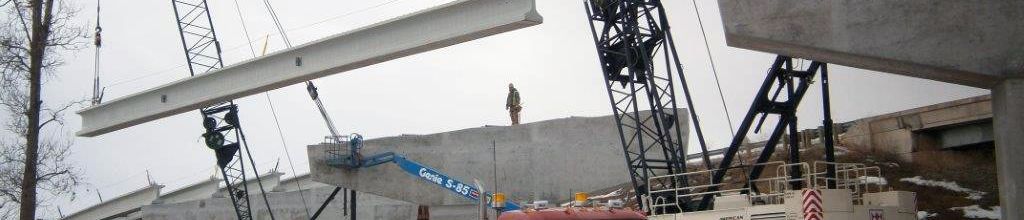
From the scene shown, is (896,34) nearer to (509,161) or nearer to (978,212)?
(978,212)

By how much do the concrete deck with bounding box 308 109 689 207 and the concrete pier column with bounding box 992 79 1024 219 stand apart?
19526 mm

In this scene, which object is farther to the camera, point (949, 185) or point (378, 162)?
point (378, 162)

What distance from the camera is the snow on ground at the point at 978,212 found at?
90.2 ft

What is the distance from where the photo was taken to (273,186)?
54.8 meters

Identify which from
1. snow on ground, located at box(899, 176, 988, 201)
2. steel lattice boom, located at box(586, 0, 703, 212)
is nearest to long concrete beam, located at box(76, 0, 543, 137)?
steel lattice boom, located at box(586, 0, 703, 212)

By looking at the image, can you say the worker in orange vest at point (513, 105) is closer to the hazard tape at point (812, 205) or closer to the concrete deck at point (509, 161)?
the concrete deck at point (509, 161)

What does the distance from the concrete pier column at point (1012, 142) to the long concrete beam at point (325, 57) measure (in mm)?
11423

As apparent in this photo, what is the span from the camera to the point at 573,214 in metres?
15.7

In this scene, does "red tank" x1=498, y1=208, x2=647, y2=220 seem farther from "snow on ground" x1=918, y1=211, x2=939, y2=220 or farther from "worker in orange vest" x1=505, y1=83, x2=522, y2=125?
"worker in orange vest" x1=505, y1=83, x2=522, y2=125

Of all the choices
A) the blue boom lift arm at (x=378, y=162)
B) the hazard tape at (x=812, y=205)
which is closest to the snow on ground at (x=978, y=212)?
the hazard tape at (x=812, y=205)

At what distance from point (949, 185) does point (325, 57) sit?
18.9 meters

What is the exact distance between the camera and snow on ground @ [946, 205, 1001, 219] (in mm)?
27500

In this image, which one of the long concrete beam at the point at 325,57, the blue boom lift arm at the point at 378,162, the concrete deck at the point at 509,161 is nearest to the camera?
the long concrete beam at the point at 325,57

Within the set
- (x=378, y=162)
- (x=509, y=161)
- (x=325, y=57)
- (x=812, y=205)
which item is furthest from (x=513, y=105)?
(x=812, y=205)
